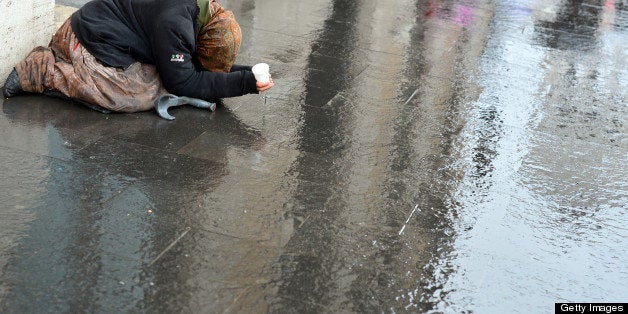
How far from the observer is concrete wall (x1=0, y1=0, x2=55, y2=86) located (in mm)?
5199

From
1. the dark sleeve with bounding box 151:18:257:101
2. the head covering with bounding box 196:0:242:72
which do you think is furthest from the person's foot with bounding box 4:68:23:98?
the head covering with bounding box 196:0:242:72

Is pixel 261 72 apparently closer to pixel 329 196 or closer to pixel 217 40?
pixel 217 40

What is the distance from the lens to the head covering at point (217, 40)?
208 inches

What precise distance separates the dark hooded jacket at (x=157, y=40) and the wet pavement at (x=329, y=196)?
0.22m

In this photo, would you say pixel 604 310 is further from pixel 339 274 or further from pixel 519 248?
pixel 339 274

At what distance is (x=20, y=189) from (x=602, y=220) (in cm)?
312

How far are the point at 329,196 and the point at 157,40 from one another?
154 centimetres

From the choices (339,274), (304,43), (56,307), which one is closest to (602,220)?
(339,274)

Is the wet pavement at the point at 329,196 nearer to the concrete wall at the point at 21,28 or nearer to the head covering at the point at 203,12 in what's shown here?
the concrete wall at the point at 21,28

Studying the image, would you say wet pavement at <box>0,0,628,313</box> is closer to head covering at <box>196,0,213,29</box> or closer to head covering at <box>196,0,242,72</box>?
head covering at <box>196,0,242,72</box>

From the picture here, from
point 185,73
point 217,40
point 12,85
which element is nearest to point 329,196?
point 185,73

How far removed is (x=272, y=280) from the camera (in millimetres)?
3553

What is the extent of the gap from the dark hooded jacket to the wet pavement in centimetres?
22

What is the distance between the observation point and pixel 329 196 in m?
4.41
